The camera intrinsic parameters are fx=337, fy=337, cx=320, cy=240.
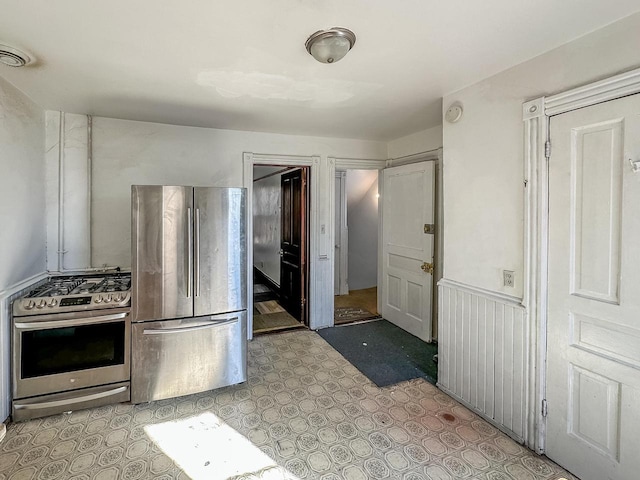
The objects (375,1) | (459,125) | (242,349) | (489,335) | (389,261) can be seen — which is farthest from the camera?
(389,261)

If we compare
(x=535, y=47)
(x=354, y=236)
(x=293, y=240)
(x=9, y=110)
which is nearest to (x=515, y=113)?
(x=535, y=47)

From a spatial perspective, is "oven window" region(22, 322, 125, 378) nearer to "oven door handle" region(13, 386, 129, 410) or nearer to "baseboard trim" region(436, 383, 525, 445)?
"oven door handle" region(13, 386, 129, 410)

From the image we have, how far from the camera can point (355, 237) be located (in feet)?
20.8

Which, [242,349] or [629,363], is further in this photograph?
[242,349]

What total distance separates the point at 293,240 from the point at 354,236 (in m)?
2.01

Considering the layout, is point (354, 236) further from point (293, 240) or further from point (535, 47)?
point (535, 47)

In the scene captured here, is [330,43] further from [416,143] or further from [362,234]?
[362,234]

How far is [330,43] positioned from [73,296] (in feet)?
7.95

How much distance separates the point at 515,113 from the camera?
6.93ft

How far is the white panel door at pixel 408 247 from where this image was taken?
12.3 feet

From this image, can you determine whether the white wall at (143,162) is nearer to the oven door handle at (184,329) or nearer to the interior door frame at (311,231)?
the interior door frame at (311,231)

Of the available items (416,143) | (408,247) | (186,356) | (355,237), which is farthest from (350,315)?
(186,356)

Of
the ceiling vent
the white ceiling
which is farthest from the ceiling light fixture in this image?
the ceiling vent

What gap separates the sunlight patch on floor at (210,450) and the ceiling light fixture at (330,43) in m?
2.33
